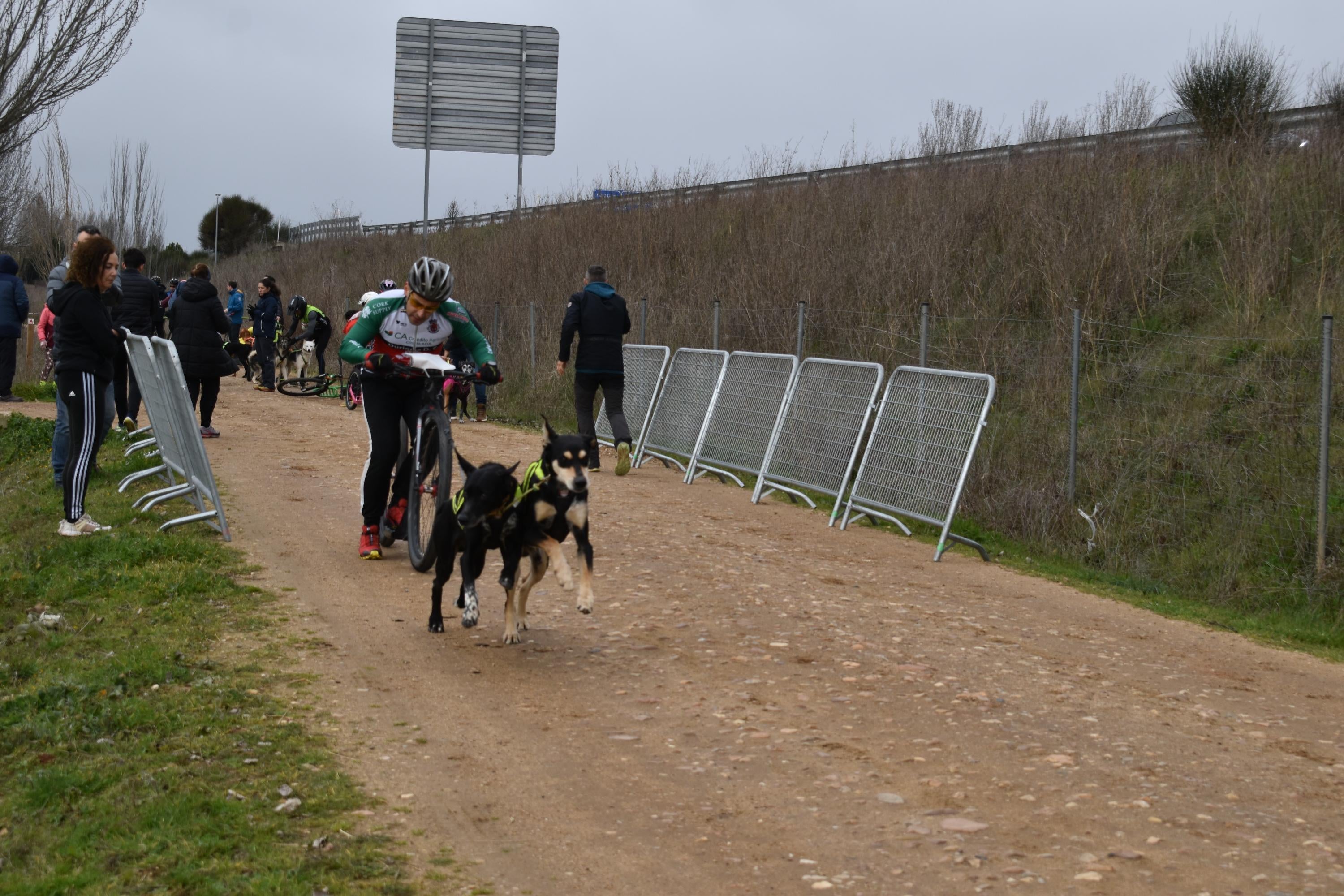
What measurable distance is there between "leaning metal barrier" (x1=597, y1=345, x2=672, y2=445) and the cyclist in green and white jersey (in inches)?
272

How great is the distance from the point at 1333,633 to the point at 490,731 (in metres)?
6.08

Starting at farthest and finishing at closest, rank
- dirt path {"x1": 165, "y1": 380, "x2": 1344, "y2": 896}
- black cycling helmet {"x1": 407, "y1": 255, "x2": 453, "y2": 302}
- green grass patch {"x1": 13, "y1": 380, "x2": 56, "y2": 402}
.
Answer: green grass patch {"x1": 13, "y1": 380, "x2": 56, "y2": 402}
black cycling helmet {"x1": 407, "y1": 255, "x2": 453, "y2": 302}
dirt path {"x1": 165, "y1": 380, "x2": 1344, "y2": 896}

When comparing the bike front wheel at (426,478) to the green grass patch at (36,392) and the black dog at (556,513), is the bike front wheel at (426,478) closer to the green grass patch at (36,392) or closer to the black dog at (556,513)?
the black dog at (556,513)

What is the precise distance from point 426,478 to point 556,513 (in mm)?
2375

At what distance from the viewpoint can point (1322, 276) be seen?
15.4 m

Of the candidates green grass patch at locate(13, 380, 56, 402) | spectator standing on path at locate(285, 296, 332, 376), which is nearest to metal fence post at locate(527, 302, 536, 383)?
spectator standing on path at locate(285, 296, 332, 376)

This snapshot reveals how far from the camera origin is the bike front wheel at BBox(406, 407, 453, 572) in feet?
26.9

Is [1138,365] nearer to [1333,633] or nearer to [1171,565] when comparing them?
[1171,565]

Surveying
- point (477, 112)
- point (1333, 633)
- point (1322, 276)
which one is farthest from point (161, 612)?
point (477, 112)

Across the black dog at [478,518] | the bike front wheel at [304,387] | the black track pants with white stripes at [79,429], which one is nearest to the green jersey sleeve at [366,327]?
the black dog at [478,518]

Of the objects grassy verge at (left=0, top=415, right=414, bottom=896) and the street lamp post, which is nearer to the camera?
grassy verge at (left=0, top=415, right=414, bottom=896)

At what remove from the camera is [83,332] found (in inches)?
396

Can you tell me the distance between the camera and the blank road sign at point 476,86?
33125 mm

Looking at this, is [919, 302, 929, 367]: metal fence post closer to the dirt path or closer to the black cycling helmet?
the dirt path
